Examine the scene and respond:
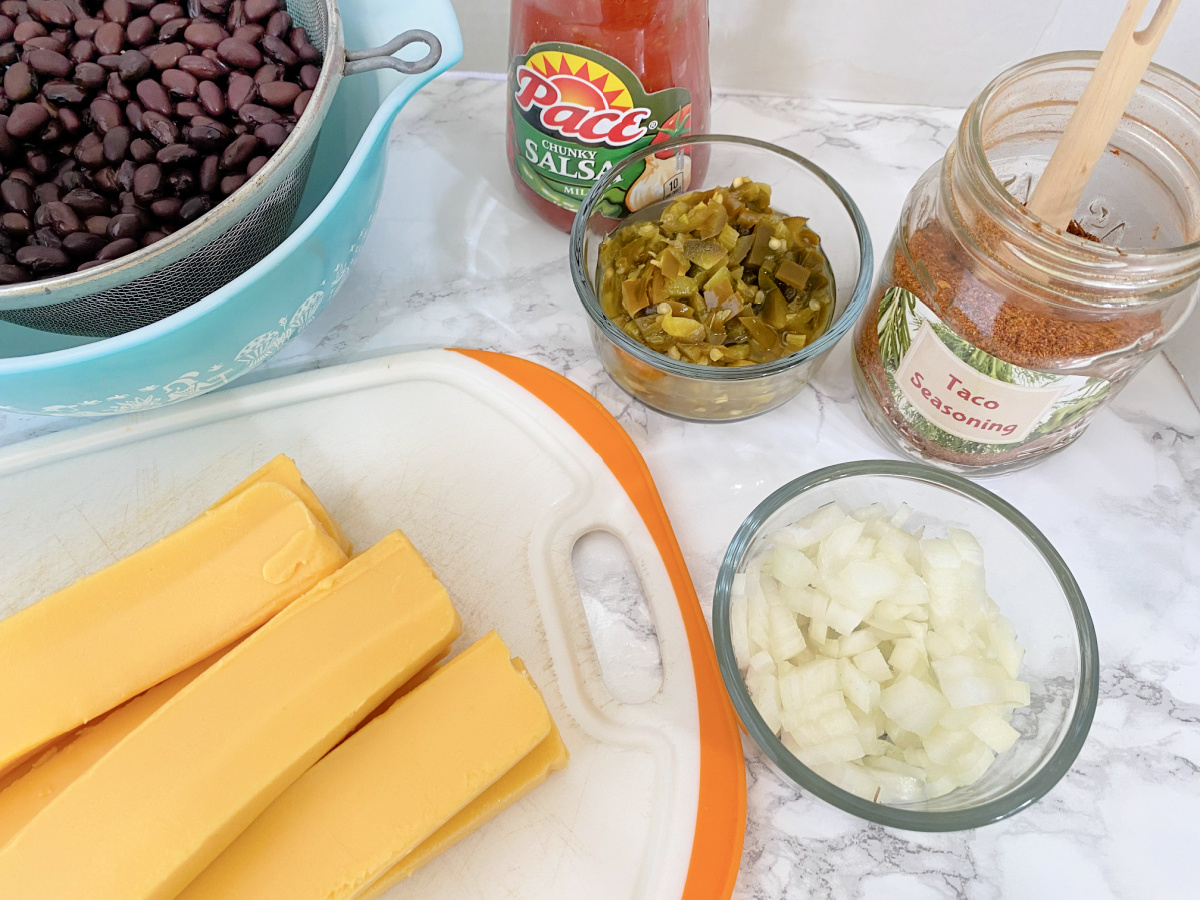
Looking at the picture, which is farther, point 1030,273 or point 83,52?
point 83,52

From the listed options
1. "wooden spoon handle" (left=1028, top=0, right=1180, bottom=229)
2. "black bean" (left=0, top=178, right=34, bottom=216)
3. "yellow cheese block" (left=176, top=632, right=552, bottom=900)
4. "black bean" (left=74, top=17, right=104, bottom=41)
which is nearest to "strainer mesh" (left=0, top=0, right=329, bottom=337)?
"black bean" (left=0, top=178, right=34, bottom=216)

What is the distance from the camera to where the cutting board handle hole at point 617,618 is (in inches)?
36.4

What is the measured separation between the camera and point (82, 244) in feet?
2.71

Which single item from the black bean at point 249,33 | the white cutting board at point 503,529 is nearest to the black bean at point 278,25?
the black bean at point 249,33

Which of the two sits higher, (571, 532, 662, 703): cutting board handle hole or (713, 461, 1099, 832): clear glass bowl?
(713, 461, 1099, 832): clear glass bowl

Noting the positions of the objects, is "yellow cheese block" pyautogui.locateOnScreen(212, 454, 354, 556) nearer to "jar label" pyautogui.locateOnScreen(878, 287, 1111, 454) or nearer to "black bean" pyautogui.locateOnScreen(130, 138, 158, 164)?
"black bean" pyautogui.locateOnScreen(130, 138, 158, 164)

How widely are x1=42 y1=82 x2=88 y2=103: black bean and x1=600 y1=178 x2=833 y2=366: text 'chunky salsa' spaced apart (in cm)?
57

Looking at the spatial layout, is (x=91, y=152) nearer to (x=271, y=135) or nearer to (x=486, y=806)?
(x=271, y=135)

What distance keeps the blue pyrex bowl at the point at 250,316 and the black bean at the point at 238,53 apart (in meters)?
0.13

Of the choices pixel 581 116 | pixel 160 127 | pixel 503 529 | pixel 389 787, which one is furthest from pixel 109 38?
pixel 389 787

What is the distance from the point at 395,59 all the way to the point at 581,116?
21 centimetres

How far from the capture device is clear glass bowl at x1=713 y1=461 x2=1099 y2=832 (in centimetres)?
76

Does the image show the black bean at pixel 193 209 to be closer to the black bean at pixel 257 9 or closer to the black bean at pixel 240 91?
the black bean at pixel 240 91

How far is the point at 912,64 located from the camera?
118 cm
